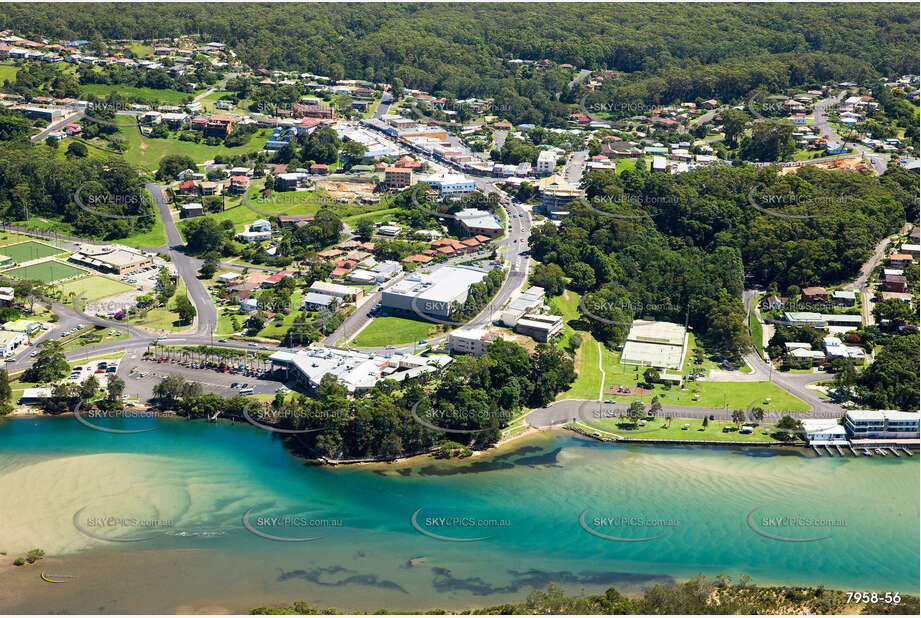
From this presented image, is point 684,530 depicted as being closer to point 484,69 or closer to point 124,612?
point 124,612

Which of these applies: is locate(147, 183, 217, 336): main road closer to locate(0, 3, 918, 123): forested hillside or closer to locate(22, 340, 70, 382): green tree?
locate(22, 340, 70, 382): green tree

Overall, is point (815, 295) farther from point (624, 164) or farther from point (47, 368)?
point (47, 368)

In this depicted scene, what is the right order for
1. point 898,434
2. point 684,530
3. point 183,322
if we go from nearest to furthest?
point 684,530 → point 898,434 → point 183,322

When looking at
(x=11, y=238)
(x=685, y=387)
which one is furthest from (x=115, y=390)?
(x=685, y=387)

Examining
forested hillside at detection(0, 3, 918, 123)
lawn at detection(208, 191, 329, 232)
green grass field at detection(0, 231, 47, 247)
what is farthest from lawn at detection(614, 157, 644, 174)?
green grass field at detection(0, 231, 47, 247)

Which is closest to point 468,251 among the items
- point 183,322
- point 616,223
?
point 616,223

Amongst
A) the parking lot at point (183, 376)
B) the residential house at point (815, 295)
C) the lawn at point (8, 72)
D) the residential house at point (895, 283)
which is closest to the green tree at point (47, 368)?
the parking lot at point (183, 376)
